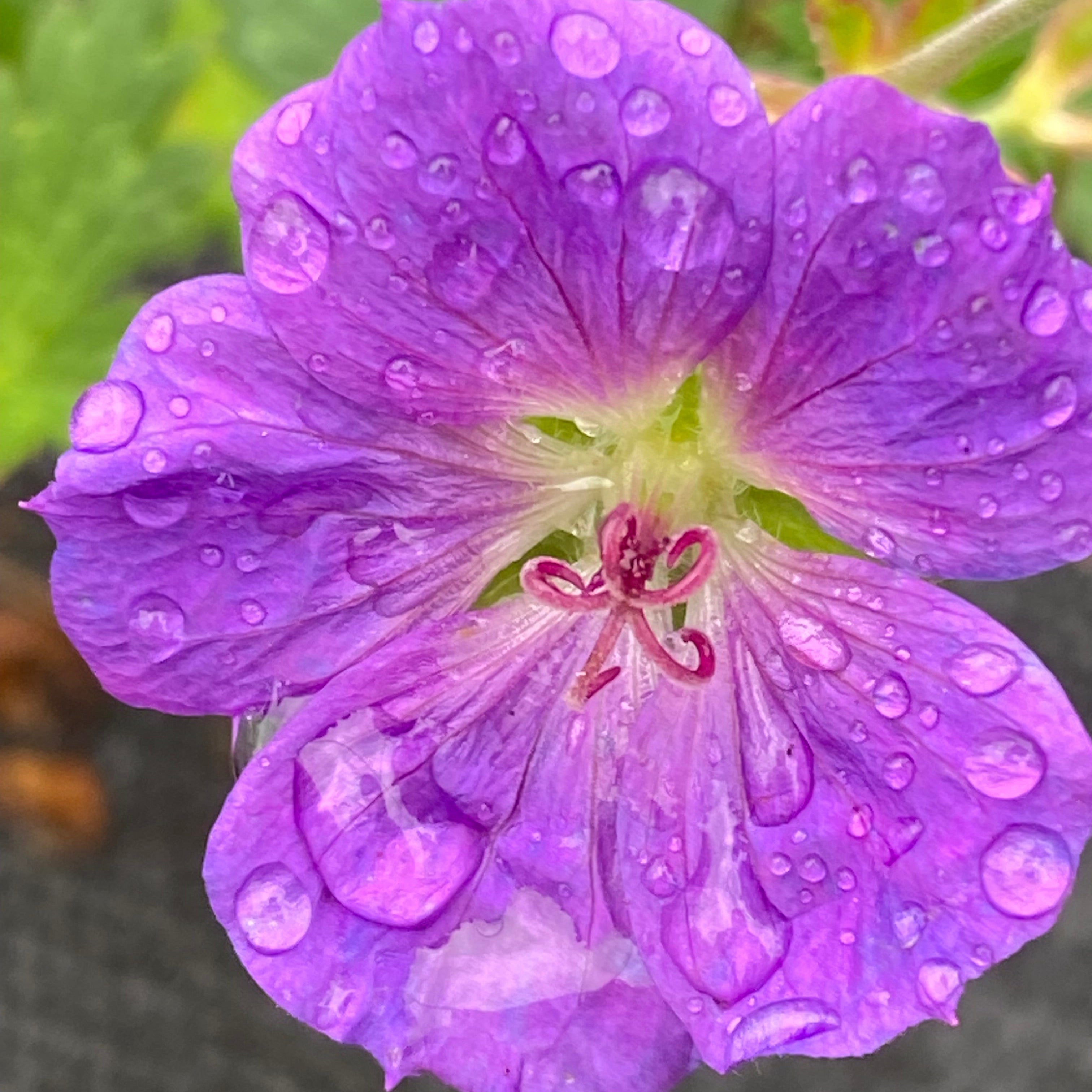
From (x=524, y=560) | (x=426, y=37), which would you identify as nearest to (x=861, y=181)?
(x=426, y=37)

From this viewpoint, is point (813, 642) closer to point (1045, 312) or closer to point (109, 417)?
point (1045, 312)

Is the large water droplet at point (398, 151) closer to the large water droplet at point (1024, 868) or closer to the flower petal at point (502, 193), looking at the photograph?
the flower petal at point (502, 193)

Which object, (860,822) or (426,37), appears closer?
(426,37)

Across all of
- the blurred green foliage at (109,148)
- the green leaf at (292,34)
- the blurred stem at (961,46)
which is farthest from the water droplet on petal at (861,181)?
the green leaf at (292,34)

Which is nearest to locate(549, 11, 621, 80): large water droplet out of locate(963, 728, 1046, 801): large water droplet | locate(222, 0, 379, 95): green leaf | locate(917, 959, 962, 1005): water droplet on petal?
locate(963, 728, 1046, 801): large water droplet

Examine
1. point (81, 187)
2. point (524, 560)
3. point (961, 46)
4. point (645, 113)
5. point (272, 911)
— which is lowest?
point (272, 911)

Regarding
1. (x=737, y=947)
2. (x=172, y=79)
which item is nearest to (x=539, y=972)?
(x=737, y=947)

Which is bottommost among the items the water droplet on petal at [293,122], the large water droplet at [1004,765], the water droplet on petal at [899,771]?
the water droplet on petal at [899,771]
